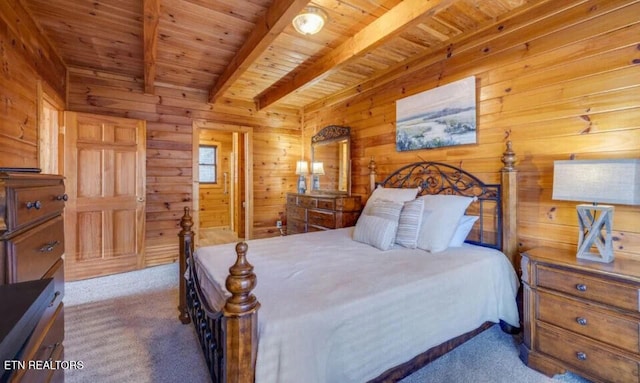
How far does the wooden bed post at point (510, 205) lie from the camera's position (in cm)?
225

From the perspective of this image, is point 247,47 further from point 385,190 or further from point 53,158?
point 53,158

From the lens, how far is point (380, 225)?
2.38 m

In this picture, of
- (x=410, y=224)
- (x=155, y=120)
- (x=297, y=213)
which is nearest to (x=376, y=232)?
(x=410, y=224)

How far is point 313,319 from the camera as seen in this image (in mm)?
1218

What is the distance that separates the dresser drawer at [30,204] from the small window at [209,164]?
19.0 ft

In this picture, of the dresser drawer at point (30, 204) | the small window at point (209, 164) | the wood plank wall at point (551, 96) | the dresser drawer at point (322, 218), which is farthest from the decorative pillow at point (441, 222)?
the small window at point (209, 164)

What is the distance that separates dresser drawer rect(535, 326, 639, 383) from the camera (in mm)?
1491

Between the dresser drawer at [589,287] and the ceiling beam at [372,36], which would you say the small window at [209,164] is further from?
the dresser drawer at [589,287]

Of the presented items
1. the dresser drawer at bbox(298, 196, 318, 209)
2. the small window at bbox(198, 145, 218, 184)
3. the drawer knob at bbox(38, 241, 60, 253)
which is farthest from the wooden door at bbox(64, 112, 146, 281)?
the small window at bbox(198, 145, 218, 184)

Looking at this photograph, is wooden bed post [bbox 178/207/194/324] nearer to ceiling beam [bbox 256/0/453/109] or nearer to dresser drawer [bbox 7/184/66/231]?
dresser drawer [bbox 7/184/66/231]

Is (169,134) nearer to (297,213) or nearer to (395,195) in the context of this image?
(297,213)

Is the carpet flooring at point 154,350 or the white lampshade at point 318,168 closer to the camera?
the carpet flooring at point 154,350

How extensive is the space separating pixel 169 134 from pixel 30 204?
135 inches

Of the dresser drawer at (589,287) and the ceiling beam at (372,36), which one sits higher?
the ceiling beam at (372,36)
